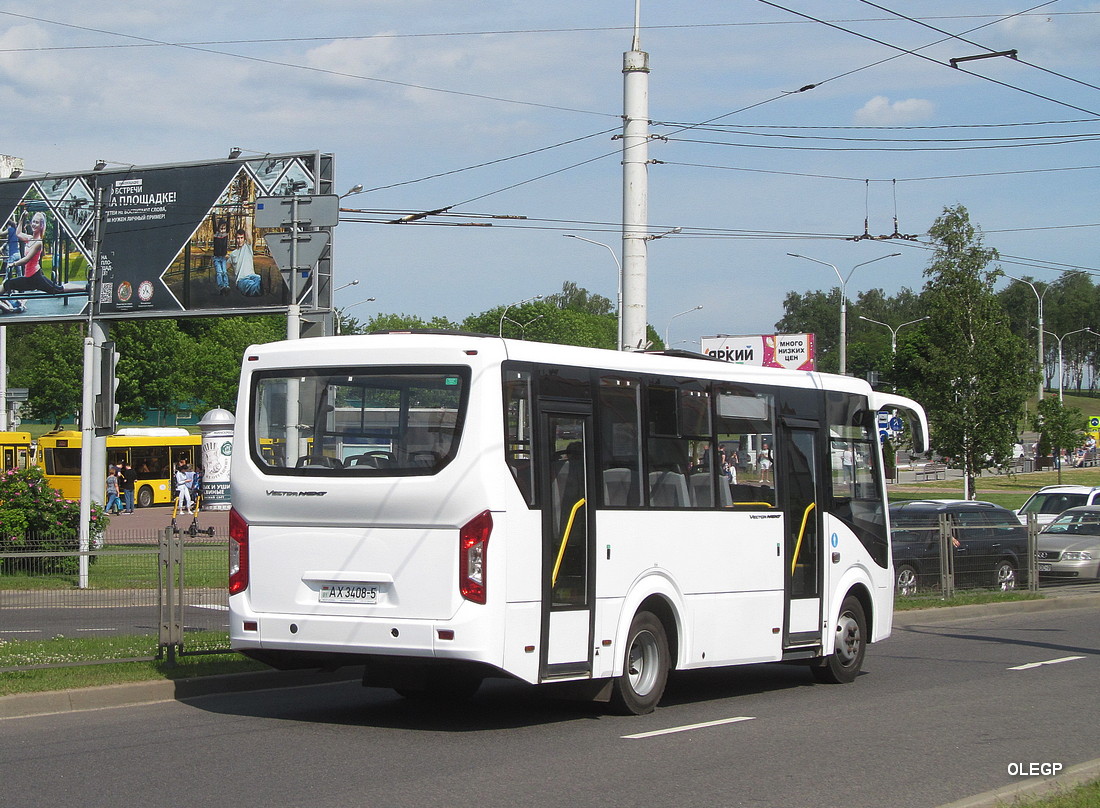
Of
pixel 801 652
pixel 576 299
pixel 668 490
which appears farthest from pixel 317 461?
pixel 576 299

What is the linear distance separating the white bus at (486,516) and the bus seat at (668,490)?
0.02 m

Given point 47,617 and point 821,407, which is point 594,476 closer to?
point 821,407

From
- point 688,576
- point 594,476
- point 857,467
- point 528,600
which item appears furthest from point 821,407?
point 528,600

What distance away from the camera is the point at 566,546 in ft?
32.4

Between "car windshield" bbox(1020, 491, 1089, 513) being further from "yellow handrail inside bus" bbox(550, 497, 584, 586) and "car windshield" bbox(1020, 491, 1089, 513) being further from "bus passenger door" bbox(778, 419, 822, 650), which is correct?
"yellow handrail inside bus" bbox(550, 497, 584, 586)

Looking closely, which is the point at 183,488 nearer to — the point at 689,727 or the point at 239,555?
the point at 239,555

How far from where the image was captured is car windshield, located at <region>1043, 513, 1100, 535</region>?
27.3m

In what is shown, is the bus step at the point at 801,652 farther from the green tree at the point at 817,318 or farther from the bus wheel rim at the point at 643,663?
the green tree at the point at 817,318

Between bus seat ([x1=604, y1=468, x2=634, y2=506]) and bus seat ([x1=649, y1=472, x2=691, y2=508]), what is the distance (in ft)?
1.03

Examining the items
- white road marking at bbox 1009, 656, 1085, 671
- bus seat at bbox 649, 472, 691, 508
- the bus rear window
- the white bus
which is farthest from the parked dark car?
the bus rear window

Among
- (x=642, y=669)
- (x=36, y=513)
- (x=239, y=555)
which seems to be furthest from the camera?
(x=36, y=513)

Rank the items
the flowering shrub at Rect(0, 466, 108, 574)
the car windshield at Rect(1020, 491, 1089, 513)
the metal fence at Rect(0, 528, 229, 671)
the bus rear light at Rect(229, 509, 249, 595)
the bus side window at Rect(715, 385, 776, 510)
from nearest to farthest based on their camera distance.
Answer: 1. the bus rear light at Rect(229, 509, 249, 595)
2. the bus side window at Rect(715, 385, 776, 510)
3. the metal fence at Rect(0, 528, 229, 671)
4. the flowering shrub at Rect(0, 466, 108, 574)
5. the car windshield at Rect(1020, 491, 1089, 513)

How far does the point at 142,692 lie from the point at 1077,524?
2203 centimetres

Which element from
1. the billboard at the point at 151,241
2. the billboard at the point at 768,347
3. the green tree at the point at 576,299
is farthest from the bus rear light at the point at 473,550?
the green tree at the point at 576,299
